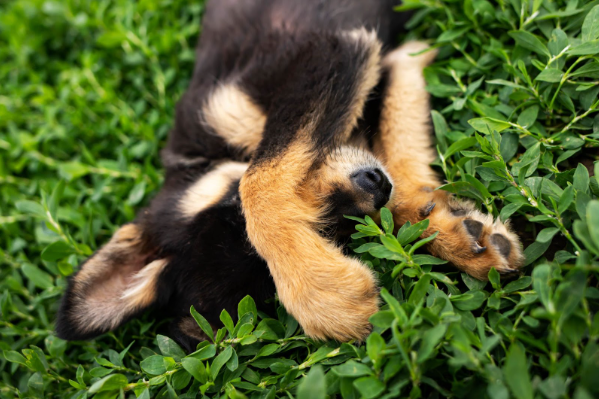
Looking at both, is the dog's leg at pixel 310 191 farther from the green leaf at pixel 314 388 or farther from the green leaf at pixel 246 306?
the green leaf at pixel 314 388

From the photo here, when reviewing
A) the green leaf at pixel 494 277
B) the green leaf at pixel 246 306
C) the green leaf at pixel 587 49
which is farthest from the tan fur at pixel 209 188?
the green leaf at pixel 587 49

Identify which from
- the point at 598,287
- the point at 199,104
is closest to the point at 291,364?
the point at 598,287

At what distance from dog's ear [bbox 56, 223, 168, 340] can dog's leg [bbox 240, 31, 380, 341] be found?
0.71m

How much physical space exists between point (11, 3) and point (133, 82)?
1.97 meters

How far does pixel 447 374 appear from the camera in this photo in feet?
5.49

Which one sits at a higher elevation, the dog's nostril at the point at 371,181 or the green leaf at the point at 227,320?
the dog's nostril at the point at 371,181

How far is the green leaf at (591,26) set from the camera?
1.91 m

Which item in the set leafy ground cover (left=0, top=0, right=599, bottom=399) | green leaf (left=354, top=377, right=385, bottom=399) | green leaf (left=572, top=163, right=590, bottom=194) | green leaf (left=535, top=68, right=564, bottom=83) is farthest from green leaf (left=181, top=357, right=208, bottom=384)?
green leaf (left=535, top=68, right=564, bottom=83)

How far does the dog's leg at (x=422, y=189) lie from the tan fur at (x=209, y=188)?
873 mm

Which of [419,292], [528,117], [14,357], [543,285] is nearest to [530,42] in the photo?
[528,117]

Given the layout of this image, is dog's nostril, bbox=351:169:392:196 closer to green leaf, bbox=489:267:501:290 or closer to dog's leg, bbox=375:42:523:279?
dog's leg, bbox=375:42:523:279

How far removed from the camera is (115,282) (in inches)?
92.5

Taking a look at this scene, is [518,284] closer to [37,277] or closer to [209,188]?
[209,188]

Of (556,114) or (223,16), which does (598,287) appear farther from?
(223,16)
